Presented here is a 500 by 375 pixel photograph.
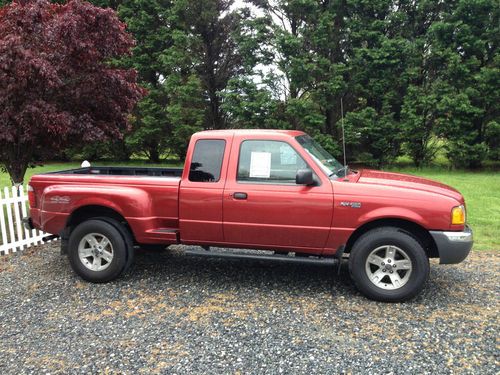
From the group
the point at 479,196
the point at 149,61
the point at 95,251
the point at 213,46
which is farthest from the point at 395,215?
the point at 149,61

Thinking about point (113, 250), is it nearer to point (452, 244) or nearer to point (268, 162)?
point (268, 162)

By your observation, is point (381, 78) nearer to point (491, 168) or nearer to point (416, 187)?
point (491, 168)

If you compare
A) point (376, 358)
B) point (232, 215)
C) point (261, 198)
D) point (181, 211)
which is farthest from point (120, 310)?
point (376, 358)

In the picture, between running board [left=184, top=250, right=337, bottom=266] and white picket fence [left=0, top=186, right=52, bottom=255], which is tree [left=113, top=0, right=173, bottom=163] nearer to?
white picket fence [left=0, top=186, right=52, bottom=255]

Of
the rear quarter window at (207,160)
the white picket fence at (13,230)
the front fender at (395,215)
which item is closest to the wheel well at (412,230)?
the front fender at (395,215)

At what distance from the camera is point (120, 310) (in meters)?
4.34

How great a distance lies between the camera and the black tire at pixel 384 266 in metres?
4.31

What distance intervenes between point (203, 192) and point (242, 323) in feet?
5.19

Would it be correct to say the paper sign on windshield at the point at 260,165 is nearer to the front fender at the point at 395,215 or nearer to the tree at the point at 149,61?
the front fender at the point at 395,215

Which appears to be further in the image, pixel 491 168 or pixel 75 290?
pixel 491 168

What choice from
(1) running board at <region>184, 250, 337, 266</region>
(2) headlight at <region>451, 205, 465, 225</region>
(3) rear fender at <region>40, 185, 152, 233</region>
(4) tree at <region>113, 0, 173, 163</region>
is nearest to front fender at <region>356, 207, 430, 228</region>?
(2) headlight at <region>451, 205, 465, 225</region>

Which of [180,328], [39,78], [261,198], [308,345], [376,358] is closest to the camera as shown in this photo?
[376,358]

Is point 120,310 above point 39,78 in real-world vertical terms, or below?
below

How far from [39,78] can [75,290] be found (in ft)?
13.0
